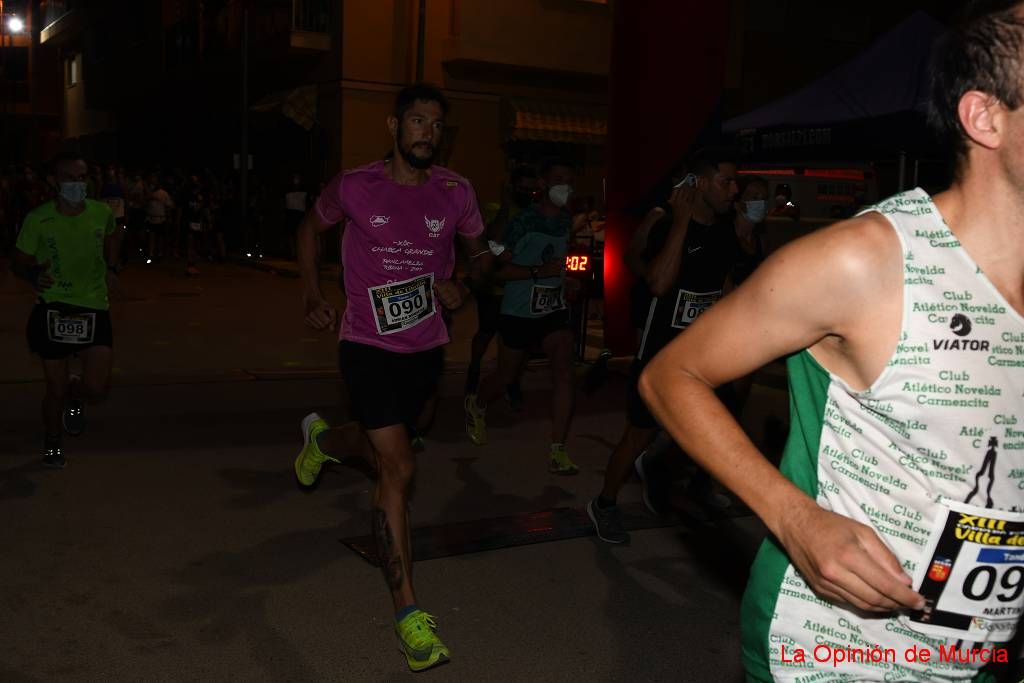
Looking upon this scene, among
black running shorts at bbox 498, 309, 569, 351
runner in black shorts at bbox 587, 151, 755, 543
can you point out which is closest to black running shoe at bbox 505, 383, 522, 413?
black running shorts at bbox 498, 309, 569, 351

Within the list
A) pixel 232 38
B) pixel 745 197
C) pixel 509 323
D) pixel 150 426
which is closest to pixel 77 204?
pixel 150 426

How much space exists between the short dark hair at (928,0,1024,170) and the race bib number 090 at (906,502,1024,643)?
578mm

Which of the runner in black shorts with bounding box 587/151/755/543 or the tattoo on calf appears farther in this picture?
the runner in black shorts with bounding box 587/151/755/543

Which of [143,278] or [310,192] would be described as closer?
[143,278]

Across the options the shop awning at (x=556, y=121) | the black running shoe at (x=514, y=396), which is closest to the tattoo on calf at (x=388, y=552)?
the black running shoe at (x=514, y=396)

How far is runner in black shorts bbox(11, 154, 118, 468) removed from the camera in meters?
6.88

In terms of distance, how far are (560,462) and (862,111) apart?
5.04 meters

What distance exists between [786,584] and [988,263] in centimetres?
63

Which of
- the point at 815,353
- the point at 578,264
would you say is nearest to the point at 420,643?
the point at 815,353

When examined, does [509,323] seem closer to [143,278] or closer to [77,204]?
[77,204]

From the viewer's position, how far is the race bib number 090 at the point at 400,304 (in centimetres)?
461

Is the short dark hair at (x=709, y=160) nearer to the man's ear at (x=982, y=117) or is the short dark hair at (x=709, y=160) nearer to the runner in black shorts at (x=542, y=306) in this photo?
the runner in black shorts at (x=542, y=306)

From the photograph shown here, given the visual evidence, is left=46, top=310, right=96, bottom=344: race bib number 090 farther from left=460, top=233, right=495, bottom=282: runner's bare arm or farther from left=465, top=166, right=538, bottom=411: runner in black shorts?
left=460, top=233, right=495, bottom=282: runner's bare arm

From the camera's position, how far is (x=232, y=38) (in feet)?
99.1
